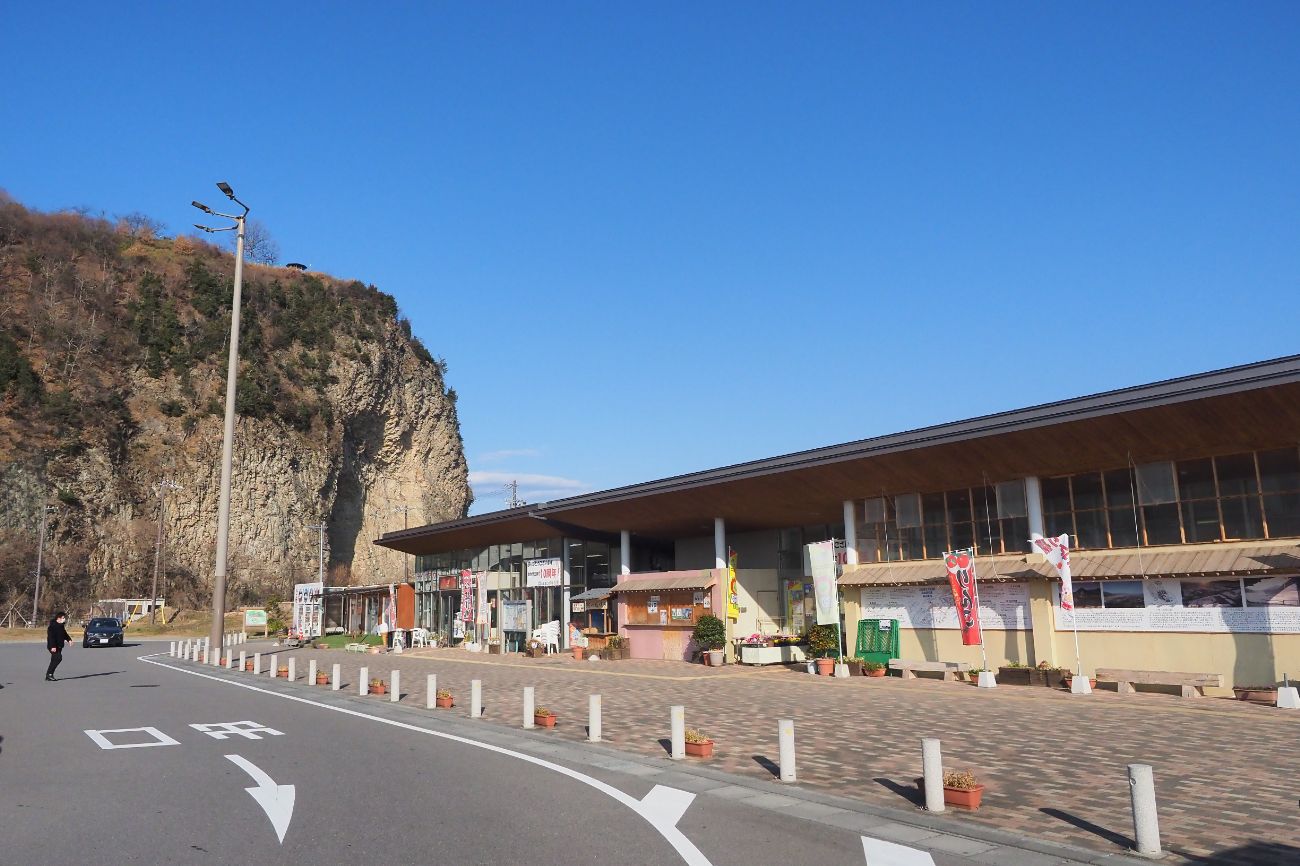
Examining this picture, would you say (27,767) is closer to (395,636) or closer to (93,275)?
(395,636)

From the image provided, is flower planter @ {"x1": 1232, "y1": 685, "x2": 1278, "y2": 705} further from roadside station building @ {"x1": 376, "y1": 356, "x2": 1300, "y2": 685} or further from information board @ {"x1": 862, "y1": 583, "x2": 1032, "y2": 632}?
information board @ {"x1": 862, "y1": 583, "x2": 1032, "y2": 632}

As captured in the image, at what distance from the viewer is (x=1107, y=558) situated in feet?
72.1

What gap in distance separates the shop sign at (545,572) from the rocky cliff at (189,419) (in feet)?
141

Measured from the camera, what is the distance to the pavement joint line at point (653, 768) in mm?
7258

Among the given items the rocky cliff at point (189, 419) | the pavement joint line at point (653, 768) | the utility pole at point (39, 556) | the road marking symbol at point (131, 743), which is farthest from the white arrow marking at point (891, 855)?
the rocky cliff at point (189, 419)

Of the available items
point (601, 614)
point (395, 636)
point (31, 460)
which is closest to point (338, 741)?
point (601, 614)

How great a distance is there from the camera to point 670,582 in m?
32.6

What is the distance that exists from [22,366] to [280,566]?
24174 millimetres

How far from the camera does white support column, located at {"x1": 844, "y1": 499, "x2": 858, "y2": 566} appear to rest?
2764 cm

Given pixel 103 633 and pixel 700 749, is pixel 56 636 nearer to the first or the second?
pixel 700 749

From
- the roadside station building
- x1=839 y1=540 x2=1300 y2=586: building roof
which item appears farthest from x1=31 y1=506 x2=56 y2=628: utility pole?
x1=839 y1=540 x2=1300 y2=586: building roof

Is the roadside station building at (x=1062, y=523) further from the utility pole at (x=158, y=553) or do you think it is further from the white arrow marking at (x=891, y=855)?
the utility pole at (x=158, y=553)

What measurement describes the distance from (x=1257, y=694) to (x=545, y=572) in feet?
87.9

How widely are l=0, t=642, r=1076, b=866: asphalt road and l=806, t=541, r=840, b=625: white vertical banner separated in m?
12.9
